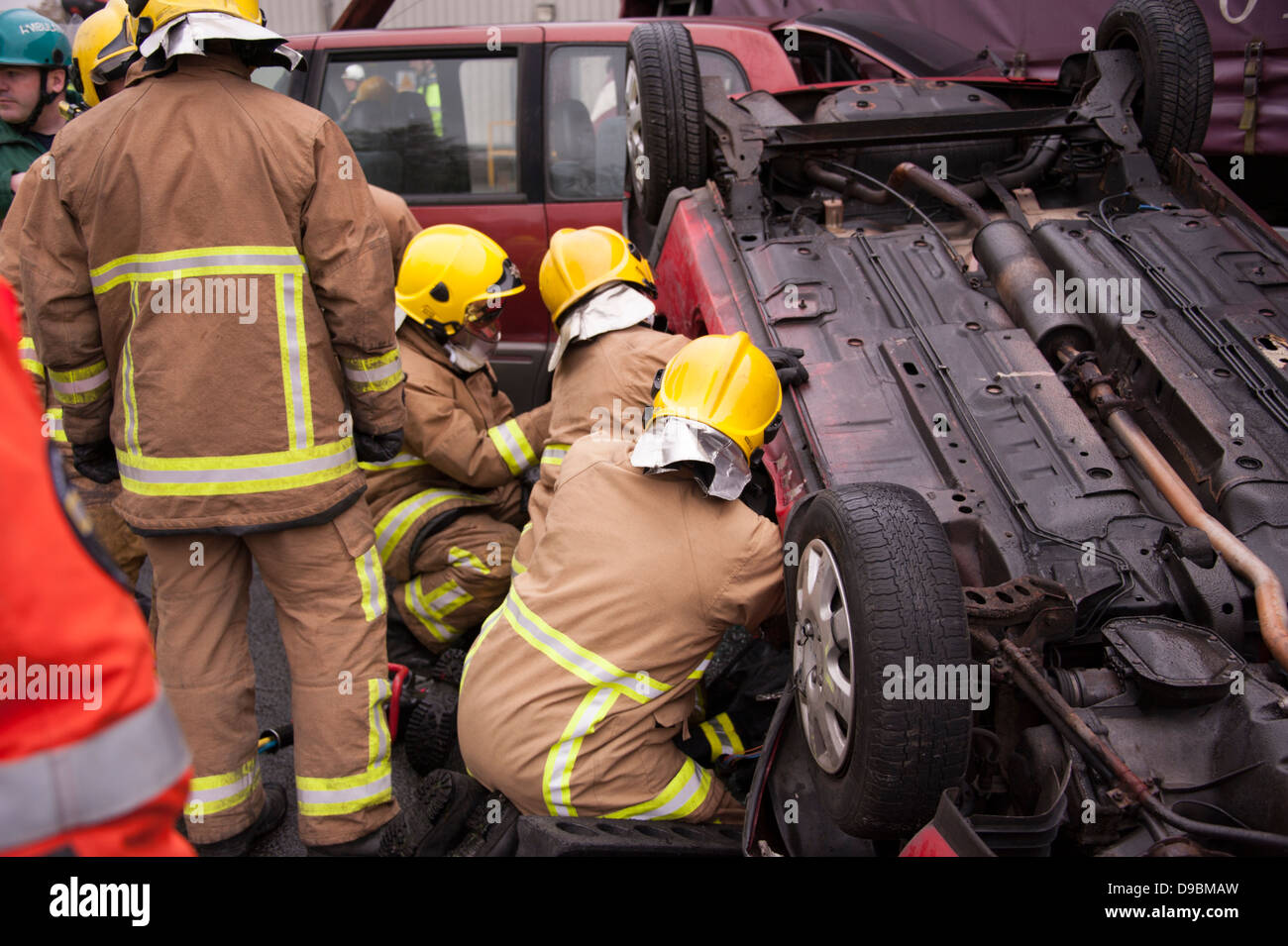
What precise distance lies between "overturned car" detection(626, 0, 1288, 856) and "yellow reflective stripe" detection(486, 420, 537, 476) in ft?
2.41

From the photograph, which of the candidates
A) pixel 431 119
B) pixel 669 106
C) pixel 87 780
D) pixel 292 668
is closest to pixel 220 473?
pixel 292 668

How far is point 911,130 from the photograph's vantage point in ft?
12.2

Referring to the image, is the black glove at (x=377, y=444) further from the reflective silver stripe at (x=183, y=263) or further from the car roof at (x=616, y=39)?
the car roof at (x=616, y=39)

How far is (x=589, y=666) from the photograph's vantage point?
239 cm

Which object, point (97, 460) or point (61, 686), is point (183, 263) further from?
point (61, 686)

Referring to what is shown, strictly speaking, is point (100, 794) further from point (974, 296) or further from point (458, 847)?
point (974, 296)

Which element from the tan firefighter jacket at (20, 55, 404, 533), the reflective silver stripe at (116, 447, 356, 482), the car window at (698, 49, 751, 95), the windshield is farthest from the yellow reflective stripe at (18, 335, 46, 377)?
the windshield

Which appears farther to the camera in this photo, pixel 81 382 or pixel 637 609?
pixel 81 382

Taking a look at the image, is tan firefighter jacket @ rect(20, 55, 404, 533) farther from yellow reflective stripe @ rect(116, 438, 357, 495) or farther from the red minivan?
the red minivan

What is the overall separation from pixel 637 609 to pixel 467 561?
1.25 meters

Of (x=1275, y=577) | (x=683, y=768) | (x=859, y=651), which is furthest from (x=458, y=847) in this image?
(x=1275, y=577)

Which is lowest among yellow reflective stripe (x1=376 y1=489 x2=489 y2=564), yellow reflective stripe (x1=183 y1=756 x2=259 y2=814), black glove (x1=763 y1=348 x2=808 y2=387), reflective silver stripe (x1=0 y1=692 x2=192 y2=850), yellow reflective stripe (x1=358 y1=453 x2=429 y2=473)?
yellow reflective stripe (x1=183 y1=756 x2=259 y2=814)

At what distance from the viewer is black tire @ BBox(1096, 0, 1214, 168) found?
12.3ft

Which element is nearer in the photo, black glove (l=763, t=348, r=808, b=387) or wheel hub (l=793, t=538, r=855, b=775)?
wheel hub (l=793, t=538, r=855, b=775)
